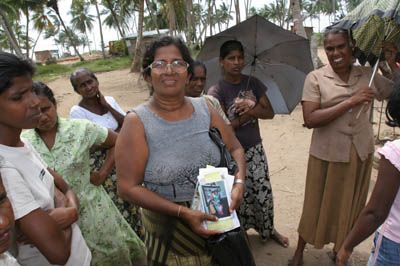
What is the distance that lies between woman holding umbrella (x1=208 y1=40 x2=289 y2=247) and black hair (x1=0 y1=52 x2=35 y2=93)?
1787mm

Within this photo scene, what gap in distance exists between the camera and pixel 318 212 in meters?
3.01

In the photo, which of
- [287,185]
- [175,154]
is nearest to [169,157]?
[175,154]

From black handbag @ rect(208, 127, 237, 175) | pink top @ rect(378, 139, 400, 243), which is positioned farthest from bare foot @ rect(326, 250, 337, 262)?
black handbag @ rect(208, 127, 237, 175)

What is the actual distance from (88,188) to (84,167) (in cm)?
17

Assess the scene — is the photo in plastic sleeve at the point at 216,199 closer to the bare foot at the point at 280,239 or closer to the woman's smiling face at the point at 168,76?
the woman's smiling face at the point at 168,76

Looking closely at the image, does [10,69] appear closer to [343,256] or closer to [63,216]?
[63,216]

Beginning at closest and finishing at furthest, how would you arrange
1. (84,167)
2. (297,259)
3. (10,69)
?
(10,69)
(84,167)
(297,259)

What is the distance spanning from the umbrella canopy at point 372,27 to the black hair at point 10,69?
2276 millimetres

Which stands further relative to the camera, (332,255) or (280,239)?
(280,239)

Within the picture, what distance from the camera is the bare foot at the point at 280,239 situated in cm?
360

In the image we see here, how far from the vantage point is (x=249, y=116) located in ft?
10.2

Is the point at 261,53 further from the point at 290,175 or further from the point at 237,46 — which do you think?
the point at 290,175

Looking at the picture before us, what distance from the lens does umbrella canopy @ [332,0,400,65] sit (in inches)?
104

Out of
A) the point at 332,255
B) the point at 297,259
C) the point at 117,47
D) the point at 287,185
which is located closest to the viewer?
the point at 297,259
